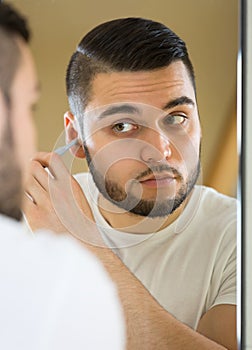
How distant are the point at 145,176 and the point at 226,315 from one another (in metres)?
0.40

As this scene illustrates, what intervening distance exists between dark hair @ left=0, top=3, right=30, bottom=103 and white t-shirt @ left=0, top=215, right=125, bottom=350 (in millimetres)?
344

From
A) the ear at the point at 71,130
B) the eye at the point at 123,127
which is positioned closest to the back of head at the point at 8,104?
the ear at the point at 71,130

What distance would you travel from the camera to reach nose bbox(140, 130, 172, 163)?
147 cm

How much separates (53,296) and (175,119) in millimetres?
523

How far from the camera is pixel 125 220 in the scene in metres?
1.47

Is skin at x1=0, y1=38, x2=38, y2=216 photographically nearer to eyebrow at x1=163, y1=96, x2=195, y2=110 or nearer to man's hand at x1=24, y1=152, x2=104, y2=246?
man's hand at x1=24, y1=152, x2=104, y2=246

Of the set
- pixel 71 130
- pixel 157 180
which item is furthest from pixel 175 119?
pixel 71 130

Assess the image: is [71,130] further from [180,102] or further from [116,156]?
[180,102]

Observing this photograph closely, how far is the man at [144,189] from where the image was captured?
4.75 feet

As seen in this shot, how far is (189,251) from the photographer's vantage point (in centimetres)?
149

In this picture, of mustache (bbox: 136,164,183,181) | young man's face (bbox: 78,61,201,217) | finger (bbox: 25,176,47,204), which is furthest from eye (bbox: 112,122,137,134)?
finger (bbox: 25,176,47,204)

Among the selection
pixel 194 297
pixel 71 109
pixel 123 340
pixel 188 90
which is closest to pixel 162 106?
pixel 188 90

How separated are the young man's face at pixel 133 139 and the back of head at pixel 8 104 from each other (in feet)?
0.62

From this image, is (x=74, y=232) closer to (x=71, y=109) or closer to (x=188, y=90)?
(x=71, y=109)
